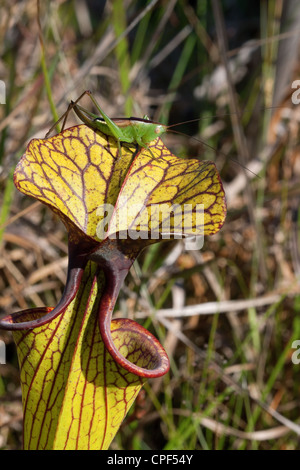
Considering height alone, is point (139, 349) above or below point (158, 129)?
below

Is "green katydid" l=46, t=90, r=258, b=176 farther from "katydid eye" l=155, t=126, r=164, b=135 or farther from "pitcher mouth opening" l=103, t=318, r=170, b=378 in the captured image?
"pitcher mouth opening" l=103, t=318, r=170, b=378

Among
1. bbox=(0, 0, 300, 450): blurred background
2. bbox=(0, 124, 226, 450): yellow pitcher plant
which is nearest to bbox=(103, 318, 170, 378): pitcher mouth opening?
bbox=(0, 124, 226, 450): yellow pitcher plant

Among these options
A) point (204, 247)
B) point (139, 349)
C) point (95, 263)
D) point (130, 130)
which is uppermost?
point (204, 247)

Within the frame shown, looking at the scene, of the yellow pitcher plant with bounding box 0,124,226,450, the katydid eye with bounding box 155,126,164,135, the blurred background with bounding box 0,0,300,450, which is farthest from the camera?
the blurred background with bounding box 0,0,300,450

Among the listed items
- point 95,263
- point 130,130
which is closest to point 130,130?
point 130,130

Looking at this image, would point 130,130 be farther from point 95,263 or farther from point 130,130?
point 95,263
